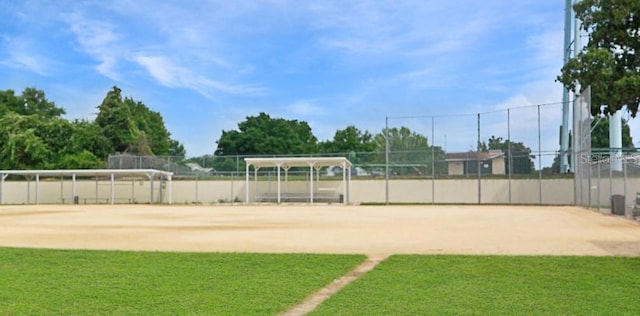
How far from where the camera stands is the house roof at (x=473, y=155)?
42250 mm

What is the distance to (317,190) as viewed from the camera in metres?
45.0

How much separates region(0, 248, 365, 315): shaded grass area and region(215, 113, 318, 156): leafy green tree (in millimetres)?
71083

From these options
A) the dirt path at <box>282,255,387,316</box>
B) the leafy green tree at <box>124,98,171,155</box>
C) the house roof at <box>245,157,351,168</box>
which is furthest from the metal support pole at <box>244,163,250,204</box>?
the leafy green tree at <box>124,98,171,155</box>

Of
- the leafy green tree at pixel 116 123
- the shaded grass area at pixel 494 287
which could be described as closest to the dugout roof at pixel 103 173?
the leafy green tree at pixel 116 123

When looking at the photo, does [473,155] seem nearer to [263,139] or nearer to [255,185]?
[255,185]

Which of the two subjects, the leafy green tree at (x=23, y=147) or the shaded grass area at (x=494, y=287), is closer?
the shaded grass area at (x=494, y=287)

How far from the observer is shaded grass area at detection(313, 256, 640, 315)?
21.7ft

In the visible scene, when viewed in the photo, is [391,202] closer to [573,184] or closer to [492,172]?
[492,172]

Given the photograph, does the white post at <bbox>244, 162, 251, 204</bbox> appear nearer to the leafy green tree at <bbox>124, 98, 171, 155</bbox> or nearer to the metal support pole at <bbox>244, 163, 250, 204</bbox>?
the metal support pole at <bbox>244, 163, 250, 204</bbox>

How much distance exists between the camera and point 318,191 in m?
45.0

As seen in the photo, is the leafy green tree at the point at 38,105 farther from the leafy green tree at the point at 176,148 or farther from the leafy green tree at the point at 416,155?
the leafy green tree at the point at 416,155

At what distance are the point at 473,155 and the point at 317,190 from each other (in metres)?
11.3

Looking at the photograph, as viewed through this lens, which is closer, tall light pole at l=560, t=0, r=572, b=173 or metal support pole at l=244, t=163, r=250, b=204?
tall light pole at l=560, t=0, r=572, b=173

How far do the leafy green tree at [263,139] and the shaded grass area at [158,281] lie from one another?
71083 millimetres
